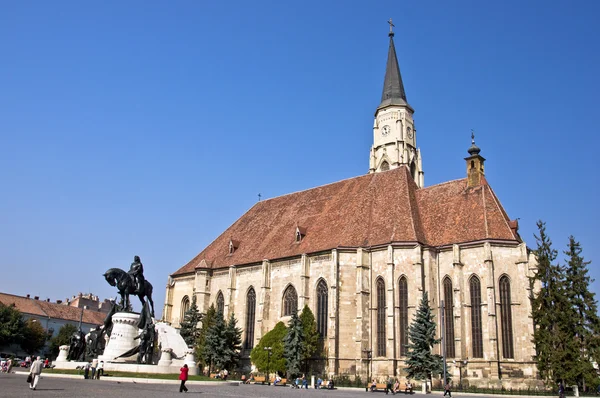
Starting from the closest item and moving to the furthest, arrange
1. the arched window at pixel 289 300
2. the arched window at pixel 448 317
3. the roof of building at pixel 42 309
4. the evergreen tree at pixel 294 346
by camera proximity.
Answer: the arched window at pixel 448 317, the evergreen tree at pixel 294 346, the arched window at pixel 289 300, the roof of building at pixel 42 309

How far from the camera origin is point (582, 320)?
32.4 m

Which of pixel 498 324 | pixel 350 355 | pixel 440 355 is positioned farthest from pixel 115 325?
pixel 498 324

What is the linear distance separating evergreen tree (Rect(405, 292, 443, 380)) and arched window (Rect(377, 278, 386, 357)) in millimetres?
3847

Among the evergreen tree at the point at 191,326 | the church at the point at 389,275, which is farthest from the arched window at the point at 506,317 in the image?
the evergreen tree at the point at 191,326

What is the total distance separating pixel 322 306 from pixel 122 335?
1700cm

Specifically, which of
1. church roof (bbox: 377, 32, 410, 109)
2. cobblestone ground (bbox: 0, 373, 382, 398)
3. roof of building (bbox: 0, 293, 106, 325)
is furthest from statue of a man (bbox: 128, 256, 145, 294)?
roof of building (bbox: 0, 293, 106, 325)

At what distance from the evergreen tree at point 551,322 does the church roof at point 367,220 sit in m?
3.15

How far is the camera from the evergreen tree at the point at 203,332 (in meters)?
42.7

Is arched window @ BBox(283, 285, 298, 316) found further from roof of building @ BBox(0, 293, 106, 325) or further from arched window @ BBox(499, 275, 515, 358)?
roof of building @ BBox(0, 293, 106, 325)

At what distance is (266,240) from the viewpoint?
48.2m

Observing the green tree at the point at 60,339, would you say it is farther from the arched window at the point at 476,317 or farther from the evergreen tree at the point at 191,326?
the arched window at the point at 476,317

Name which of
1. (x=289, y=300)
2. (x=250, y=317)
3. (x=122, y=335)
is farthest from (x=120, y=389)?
(x=250, y=317)

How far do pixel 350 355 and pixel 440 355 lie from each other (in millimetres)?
6041

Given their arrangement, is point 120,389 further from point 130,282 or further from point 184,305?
point 184,305
